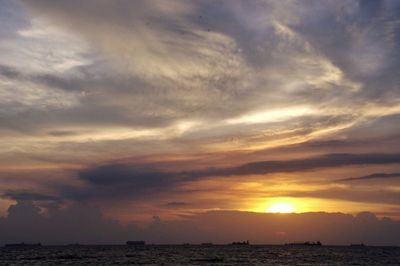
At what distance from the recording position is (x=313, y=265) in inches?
5782

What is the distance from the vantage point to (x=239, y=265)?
146125mm

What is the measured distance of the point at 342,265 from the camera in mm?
150500

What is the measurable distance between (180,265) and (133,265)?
1472 centimetres

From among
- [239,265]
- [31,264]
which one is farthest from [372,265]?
[31,264]

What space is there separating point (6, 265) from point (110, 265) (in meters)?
31.3

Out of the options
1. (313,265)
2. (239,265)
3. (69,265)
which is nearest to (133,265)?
(69,265)

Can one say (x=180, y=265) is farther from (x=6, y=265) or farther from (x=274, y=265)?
(x=6, y=265)

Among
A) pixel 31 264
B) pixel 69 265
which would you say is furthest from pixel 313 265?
pixel 31 264

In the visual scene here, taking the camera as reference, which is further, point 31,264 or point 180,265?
point 31,264

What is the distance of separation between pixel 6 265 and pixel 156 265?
46.3 m

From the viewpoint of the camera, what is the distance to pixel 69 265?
146 metres

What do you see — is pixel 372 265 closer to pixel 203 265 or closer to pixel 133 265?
pixel 203 265

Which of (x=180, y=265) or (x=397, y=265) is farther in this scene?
(x=397, y=265)

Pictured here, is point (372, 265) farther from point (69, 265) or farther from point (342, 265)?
point (69, 265)
